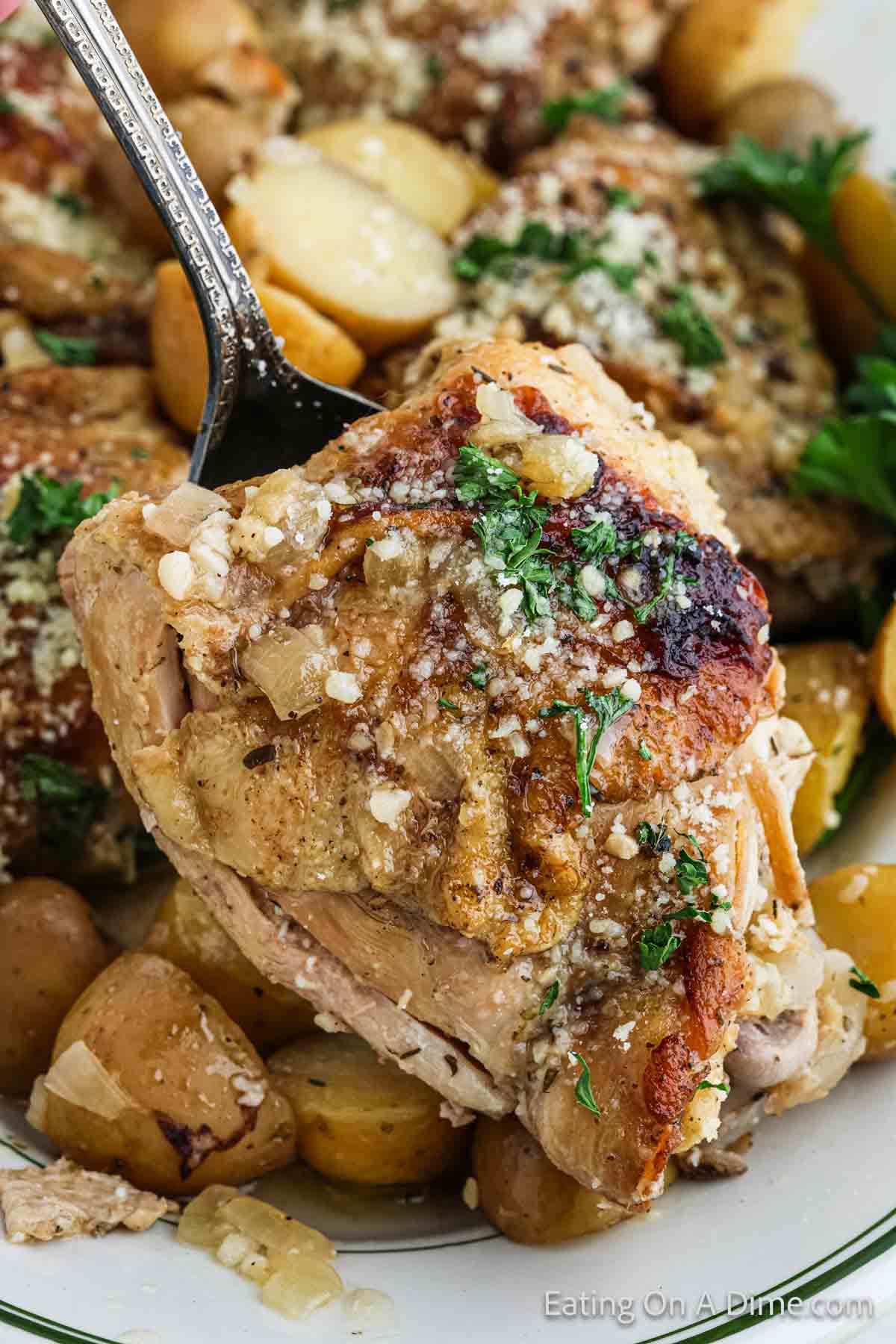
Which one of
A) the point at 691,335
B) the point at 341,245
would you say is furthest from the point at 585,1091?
the point at 341,245

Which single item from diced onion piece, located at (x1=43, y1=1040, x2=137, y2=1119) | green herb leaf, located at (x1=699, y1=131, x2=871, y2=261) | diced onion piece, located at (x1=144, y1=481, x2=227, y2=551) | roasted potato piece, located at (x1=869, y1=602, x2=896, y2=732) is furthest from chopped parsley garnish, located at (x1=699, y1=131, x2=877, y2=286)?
diced onion piece, located at (x1=43, y1=1040, x2=137, y2=1119)

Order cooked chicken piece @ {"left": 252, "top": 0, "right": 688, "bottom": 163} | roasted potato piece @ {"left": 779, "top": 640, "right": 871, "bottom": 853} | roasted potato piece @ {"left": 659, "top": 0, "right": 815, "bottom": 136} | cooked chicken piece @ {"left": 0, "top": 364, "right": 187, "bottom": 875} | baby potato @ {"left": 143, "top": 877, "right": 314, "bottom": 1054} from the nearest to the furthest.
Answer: baby potato @ {"left": 143, "top": 877, "right": 314, "bottom": 1054}, cooked chicken piece @ {"left": 0, "top": 364, "right": 187, "bottom": 875}, roasted potato piece @ {"left": 779, "top": 640, "right": 871, "bottom": 853}, cooked chicken piece @ {"left": 252, "top": 0, "right": 688, "bottom": 163}, roasted potato piece @ {"left": 659, "top": 0, "right": 815, "bottom": 136}

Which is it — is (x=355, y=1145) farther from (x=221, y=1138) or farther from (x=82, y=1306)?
(x=82, y=1306)

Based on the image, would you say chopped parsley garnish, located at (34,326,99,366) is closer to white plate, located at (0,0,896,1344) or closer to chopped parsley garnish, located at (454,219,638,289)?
chopped parsley garnish, located at (454,219,638,289)

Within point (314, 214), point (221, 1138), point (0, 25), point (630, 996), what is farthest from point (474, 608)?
point (0, 25)

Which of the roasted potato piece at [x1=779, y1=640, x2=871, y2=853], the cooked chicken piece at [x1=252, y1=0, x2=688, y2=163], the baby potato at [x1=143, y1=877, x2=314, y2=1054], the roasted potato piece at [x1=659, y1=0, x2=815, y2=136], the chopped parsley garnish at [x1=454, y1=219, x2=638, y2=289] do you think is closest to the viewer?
the baby potato at [x1=143, y1=877, x2=314, y2=1054]
